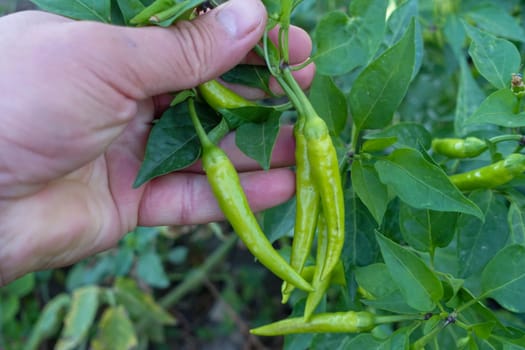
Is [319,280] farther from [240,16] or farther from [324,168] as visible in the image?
[240,16]

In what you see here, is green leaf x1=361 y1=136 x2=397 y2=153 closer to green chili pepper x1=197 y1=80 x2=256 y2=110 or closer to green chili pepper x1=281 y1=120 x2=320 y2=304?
green chili pepper x1=281 y1=120 x2=320 y2=304

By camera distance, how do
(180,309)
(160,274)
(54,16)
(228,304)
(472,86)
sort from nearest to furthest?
(54,16), (472,86), (160,274), (228,304), (180,309)

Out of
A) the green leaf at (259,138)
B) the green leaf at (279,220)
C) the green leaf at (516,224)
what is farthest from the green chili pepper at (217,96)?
the green leaf at (516,224)

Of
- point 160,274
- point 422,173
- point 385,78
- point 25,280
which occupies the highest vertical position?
point 385,78

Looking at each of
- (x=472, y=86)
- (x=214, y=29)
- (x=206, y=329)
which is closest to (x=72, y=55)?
(x=214, y=29)

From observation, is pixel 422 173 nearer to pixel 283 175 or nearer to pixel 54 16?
pixel 283 175

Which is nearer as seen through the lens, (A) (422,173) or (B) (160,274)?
(A) (422,173)

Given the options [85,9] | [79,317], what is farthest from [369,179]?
[79,317]
